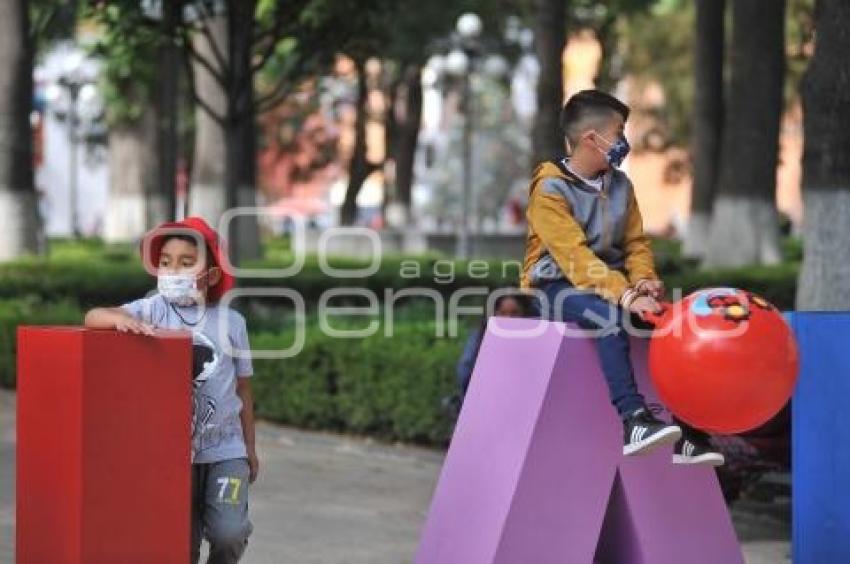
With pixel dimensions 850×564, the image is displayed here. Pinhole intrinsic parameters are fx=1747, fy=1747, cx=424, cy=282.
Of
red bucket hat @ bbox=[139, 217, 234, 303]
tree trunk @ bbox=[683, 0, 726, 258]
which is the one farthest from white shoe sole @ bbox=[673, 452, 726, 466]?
tree trunk @ bbox=[683, 0, 726, 258]

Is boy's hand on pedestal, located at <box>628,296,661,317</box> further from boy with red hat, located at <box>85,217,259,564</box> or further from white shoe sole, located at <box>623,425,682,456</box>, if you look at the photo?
boy with red hat, located at <box>85,217,259,564</box>

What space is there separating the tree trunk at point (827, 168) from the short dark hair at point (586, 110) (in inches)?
172

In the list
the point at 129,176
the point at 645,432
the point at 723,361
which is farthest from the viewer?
the point at 129,176

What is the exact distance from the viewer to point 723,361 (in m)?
6.02

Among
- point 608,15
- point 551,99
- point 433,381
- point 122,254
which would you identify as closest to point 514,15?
point 608,15

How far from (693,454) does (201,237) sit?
197 centimetres

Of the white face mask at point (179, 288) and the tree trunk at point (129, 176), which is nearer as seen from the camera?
the white face mask at point (179, 288)

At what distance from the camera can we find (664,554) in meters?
6.91

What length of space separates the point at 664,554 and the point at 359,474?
4785 millimetres

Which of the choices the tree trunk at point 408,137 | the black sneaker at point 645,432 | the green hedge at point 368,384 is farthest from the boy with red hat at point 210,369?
the tree trunk at point 408,137

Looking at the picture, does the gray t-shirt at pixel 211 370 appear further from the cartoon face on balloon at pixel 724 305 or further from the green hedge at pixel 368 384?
the green hedge at pixel 368 384

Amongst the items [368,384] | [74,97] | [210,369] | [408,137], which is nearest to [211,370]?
[210,369]

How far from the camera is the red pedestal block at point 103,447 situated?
5.56 m

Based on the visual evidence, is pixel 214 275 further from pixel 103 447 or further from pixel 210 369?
pixel 103 447
